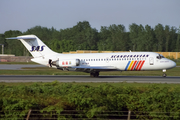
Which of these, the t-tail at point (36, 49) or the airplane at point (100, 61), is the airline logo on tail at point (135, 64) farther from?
the t-tail at point (36, 49)

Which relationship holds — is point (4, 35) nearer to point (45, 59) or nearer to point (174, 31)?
point (174, 31)

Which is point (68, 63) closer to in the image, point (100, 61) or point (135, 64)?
point (100, 61)

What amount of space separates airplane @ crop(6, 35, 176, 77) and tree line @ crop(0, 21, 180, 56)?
76352 mm

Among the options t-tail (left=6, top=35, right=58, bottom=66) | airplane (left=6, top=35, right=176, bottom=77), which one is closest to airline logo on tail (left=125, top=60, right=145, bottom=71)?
airplane (left=6, top=35, right=176, bottom=77)

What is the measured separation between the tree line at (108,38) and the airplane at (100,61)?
76.4 metres

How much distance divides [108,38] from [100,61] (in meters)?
96.6

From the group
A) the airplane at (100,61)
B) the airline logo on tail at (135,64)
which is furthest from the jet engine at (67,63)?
the airline logo on tail at (135,64)

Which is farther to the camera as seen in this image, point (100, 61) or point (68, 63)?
point (68, 63)

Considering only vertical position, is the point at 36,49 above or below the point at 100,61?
above

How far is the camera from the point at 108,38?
427ft

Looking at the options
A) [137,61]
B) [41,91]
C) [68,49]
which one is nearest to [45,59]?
[137,61]

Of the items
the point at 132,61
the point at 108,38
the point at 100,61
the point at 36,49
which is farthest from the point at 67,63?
the point at 108,38

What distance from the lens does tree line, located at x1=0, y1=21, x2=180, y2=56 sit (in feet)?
373

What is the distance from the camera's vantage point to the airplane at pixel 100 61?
110 ft
